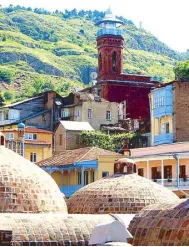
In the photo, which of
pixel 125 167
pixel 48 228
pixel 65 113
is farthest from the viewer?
pixel 65 113

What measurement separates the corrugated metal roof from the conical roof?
132 feet

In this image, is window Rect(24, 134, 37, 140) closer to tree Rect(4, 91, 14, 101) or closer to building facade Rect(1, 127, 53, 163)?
building facade Rect(1, 127, 53, 163)

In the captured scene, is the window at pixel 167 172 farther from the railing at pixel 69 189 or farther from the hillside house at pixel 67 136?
the hillside house at pixel 67 136

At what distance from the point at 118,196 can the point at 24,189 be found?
519 centimetres

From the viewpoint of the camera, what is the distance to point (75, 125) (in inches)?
2803

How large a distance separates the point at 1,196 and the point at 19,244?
2.76 metres

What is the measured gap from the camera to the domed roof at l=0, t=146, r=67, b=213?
2408 centimetres

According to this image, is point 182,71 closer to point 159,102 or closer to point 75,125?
point 159,102

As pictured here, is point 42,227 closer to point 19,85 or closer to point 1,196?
point 1,196

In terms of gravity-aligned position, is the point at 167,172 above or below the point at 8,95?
below

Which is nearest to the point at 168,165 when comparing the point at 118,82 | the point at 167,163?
the point at 167,163

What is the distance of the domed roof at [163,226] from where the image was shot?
19.2 metres

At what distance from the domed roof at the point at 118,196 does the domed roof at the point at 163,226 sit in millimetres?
6282

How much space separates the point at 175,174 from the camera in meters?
51.3
